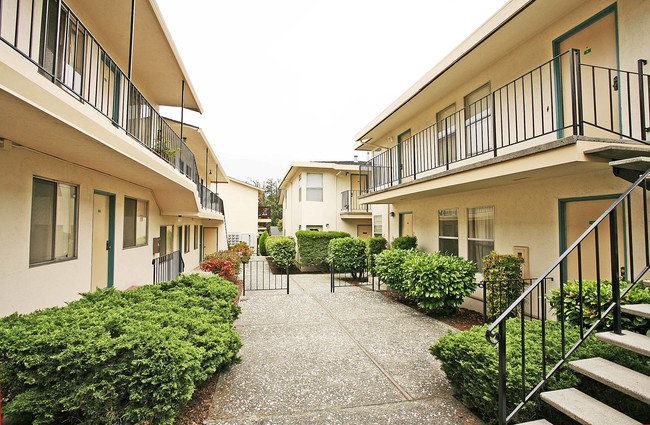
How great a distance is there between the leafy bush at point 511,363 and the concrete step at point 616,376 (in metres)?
0.17

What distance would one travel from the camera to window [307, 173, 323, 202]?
1972cm

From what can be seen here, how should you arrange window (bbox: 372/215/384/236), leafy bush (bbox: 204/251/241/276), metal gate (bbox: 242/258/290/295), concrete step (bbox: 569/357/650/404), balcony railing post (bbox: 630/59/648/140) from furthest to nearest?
1. window (bbox: 372/215/384/236)
2. leafy bush (bbox: 204/251/241/276)
3. metal gate (bbox: 242/258/290/295)
4. balcony railing post (bbox: 630/59/648/140)
5. concrete step (bbox: 569/357/650/404)

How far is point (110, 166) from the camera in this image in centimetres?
555

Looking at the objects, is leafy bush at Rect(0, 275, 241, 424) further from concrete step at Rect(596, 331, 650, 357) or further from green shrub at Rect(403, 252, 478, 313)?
green shrub at Rect(403, 252, 478, 313)

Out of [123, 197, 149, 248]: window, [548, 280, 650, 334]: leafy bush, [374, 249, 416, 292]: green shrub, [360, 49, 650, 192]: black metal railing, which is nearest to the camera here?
[548, 280, 650, 334]: leafy bush

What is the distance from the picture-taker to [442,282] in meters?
6.70

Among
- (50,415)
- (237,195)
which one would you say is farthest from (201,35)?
(237,195)

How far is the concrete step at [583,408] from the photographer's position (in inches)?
86.9

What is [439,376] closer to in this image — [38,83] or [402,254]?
[402,254]

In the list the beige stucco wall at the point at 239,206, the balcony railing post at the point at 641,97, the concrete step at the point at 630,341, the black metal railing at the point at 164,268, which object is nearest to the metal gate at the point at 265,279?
the black metal railing at the point at 164,268

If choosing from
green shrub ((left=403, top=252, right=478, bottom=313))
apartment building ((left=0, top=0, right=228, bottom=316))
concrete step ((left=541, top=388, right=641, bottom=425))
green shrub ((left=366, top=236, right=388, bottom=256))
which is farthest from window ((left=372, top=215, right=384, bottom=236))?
concrete step ((left=541, top=388, right=641, bottom=425))

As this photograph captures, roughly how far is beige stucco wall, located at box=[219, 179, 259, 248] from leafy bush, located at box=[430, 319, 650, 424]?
26.0 meters

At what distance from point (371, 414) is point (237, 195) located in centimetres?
2646

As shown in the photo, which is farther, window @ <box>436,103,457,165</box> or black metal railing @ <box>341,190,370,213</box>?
black metal railing @ <box>341,190,370,213</box>
